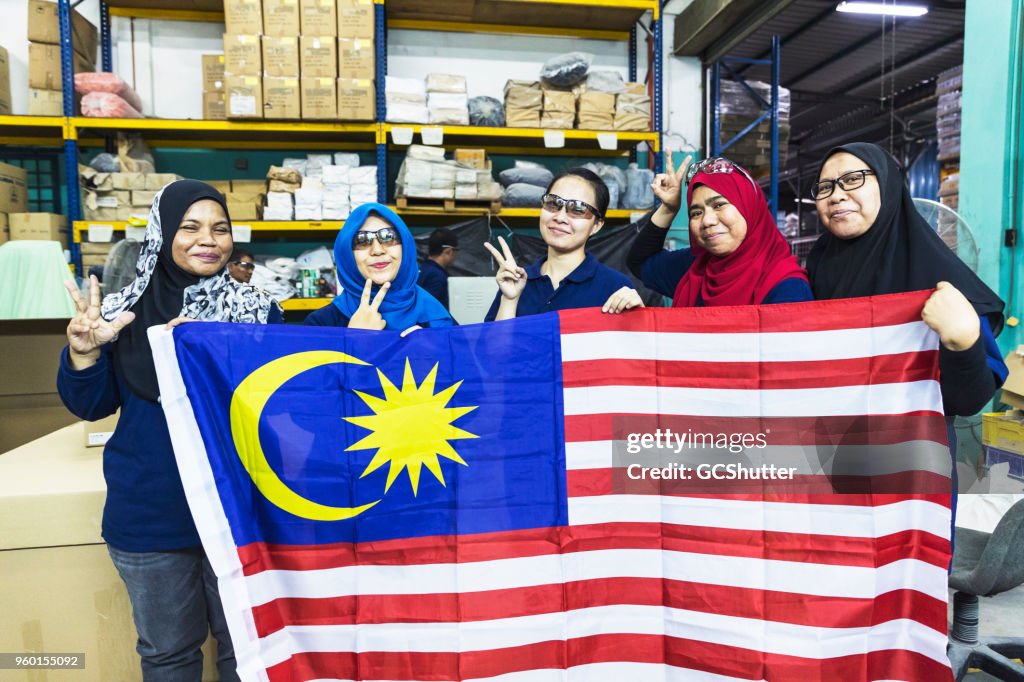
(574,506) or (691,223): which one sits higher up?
(691,223)

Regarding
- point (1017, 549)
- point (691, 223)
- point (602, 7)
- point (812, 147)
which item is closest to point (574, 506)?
point (691, 223)

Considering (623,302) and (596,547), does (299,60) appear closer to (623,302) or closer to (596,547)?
(623,302)

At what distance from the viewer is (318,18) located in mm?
4207

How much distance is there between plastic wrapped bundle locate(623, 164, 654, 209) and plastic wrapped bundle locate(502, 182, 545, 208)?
67 centimetres

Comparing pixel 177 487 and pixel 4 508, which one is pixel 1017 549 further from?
pixel 4 508

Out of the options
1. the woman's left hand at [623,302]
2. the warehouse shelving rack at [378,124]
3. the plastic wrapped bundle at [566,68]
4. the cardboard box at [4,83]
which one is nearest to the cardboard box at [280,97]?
the warehouse shelving rack at [378,124]

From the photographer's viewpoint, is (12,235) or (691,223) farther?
(12,235)

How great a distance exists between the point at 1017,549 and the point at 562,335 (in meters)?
1.56

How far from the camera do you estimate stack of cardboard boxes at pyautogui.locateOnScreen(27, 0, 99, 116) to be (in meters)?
4.19

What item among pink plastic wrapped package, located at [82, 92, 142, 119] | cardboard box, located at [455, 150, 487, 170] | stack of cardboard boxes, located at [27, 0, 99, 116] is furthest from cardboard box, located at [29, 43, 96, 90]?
cardboard box, located at [455, 150, 487, 170]

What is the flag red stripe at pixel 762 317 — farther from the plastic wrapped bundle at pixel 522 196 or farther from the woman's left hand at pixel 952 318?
the plastic wrapped bundle at pixel 522 196

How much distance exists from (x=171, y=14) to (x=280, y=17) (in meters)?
1.19

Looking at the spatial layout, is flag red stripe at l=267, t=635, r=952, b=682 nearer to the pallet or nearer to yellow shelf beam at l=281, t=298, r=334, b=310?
yellow shelf beam at l=281, t=298, r=334, b=310

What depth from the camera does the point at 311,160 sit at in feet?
14.5
